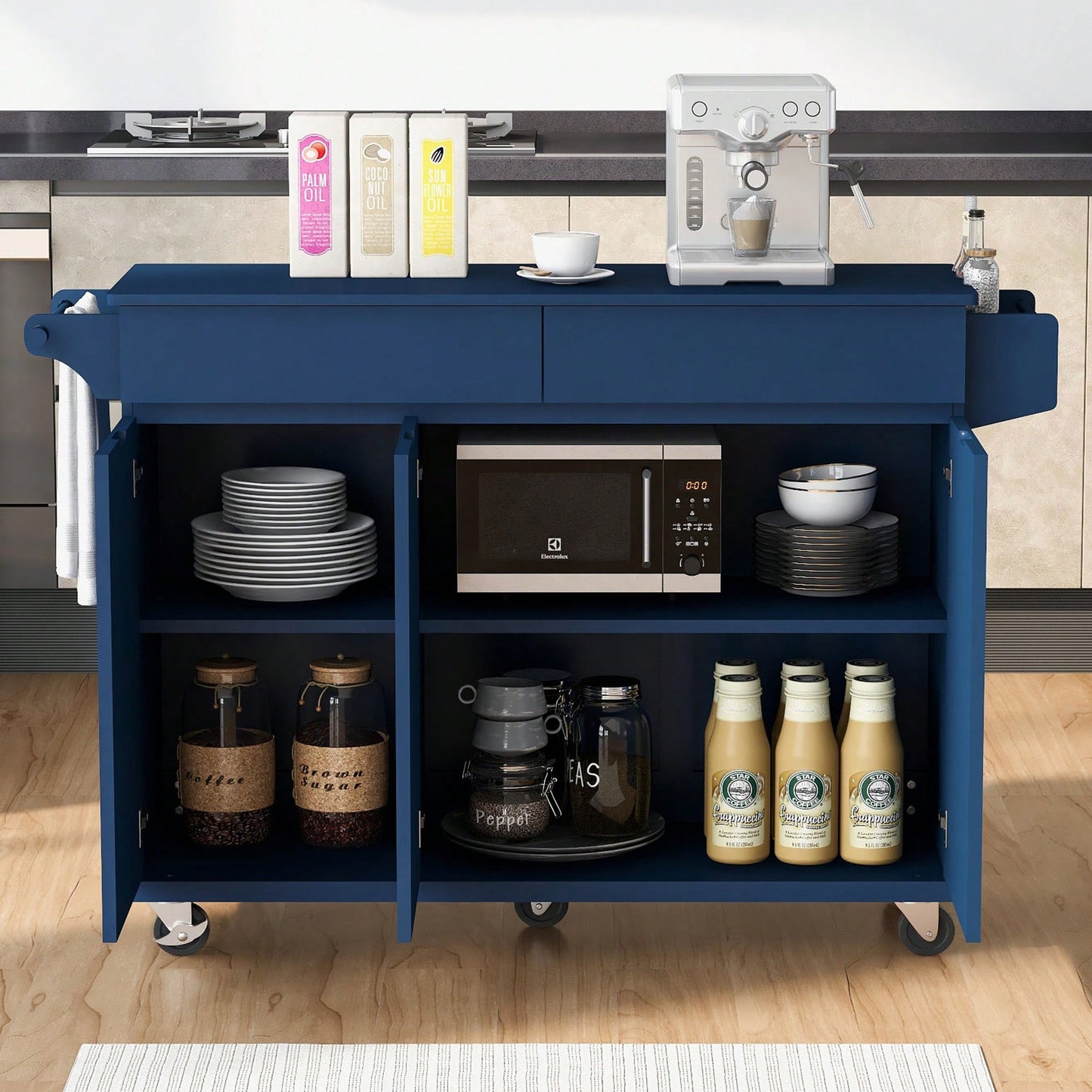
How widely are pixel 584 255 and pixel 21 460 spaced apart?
6.99 ft

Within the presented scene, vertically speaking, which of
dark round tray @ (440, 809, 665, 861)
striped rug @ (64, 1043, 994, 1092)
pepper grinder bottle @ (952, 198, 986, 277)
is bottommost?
striped rug @ (64, 1043, 994, 1092)

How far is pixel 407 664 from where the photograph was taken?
237 cm

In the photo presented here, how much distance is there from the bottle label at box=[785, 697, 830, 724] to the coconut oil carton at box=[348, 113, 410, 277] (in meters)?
0.91

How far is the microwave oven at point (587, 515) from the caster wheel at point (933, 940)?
25.6 inches

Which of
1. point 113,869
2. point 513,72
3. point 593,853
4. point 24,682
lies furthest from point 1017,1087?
point 513,72

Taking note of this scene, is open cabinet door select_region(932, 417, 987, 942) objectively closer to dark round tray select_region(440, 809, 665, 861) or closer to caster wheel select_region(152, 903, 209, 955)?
dark round tray select_region(440, 809, 665, 861)

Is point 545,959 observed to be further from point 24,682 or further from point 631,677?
point 24,682

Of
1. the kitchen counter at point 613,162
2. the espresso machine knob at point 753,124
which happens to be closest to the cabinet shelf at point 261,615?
the espresso machine knob at point 753,124

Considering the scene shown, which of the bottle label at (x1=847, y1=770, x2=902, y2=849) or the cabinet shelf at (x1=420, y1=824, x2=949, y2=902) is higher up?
the bottle label at (x1=847, y1=770, x2=902, y2=849)

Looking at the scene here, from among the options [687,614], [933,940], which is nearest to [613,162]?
[687,614]

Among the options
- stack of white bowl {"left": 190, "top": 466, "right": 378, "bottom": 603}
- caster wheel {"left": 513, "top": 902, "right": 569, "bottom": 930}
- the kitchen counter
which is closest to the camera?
→ stack of white bowl {"left": 190, "top": 466, "right": 378, "bottom": 603}

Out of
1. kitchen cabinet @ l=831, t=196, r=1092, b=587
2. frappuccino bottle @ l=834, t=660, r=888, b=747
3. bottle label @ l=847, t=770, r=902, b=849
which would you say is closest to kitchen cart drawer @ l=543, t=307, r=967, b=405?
frappuccino bottle @ l=834, t=660, r=888, b=747

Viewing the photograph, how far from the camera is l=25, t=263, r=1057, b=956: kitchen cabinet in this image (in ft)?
7.70

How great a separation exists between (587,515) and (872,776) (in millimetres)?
604
